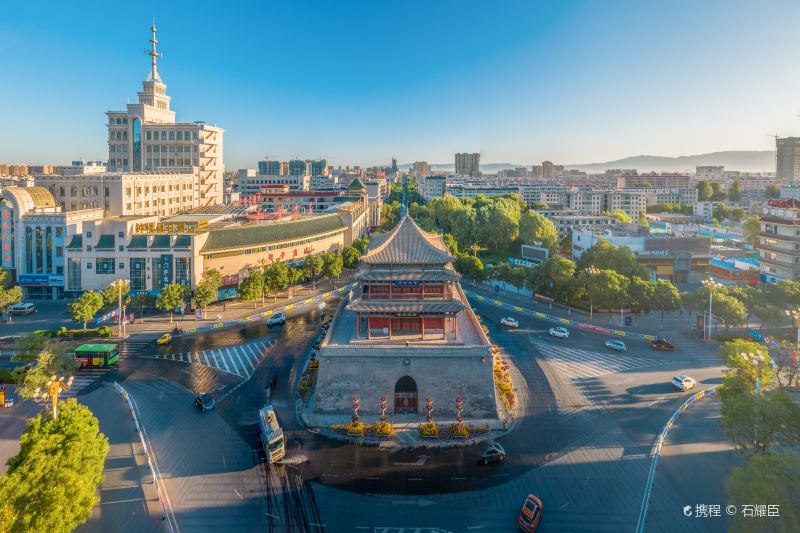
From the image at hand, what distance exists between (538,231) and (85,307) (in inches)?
2598

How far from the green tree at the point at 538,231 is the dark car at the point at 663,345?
138 feet

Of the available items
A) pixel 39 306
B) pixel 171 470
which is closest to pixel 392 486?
pixel 171 470

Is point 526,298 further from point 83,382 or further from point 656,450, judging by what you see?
point 83,382

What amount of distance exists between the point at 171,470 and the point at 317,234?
1913 inches

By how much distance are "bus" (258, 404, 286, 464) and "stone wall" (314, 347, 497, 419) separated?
422 centimetres

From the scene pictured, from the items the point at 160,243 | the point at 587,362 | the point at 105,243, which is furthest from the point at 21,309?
the point at 587,362

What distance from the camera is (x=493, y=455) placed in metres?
23.1

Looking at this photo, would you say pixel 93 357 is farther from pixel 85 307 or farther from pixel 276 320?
pixel 276 320

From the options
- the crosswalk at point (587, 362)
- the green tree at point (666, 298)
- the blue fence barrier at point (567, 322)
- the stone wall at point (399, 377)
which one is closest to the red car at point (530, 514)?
the stone wall at point (399, 377)

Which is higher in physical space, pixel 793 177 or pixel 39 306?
pixel 793 177

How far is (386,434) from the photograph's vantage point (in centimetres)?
2556

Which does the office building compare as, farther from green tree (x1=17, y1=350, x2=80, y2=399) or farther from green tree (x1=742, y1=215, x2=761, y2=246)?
green tree (x1=17, y1=350, x2=80, y2=399)

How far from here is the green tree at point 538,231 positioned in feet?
269

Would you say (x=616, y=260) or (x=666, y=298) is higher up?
(x=616, y=260)
